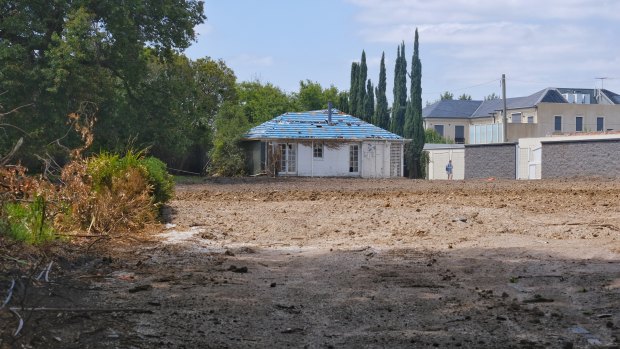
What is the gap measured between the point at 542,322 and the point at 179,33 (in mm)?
37523

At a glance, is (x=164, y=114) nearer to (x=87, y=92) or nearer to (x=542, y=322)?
(x=87, y=92)

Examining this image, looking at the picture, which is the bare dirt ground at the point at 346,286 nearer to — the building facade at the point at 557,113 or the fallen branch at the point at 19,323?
Result: the fallen branch at the point at 19,323

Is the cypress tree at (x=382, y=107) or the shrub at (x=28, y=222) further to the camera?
the cypress tree at (x=382, y=107)

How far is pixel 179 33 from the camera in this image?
44.4 m

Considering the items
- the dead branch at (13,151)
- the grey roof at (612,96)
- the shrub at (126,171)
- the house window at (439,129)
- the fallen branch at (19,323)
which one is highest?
the grey roof at (612,96)

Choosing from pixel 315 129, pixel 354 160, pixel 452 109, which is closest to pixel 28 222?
pixel 315 129

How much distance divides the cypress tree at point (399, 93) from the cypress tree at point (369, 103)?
2755 mm

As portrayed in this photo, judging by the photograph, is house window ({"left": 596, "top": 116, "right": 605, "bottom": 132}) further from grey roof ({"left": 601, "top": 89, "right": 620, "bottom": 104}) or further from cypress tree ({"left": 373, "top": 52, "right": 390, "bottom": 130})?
cypress tree ({"left": 373, "top": 52, "right": 390, "bottom": 130})

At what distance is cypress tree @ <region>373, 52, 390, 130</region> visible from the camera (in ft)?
251

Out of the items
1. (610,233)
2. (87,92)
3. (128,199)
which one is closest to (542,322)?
(610,233)

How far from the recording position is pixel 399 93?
8012cm

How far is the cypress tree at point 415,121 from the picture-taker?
70.2 meters

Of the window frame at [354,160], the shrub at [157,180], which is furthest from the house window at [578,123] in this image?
the shrub at [157,180]

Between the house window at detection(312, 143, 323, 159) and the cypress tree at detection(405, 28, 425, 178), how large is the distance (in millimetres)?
11891
